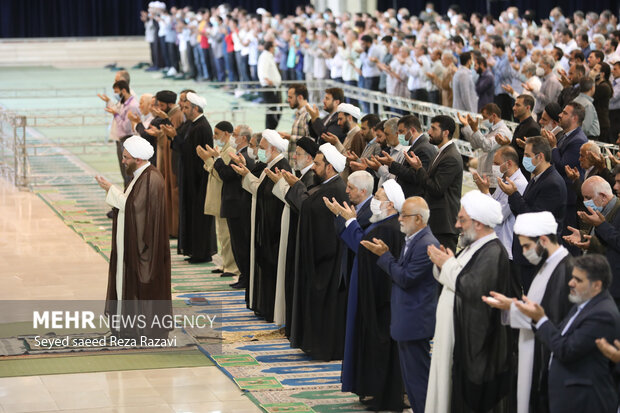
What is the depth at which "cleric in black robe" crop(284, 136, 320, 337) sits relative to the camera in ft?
30.7

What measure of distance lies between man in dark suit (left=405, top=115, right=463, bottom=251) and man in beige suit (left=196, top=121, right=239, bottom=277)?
2296 mm

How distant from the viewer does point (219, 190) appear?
11703mm

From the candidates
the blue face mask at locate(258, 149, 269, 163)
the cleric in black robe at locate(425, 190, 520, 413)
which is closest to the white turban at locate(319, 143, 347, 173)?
the blue face mask at locate(258, 149, 269, 163)

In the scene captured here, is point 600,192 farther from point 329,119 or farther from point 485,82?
point 485,82

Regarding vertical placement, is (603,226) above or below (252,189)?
above

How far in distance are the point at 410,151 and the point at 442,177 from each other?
501 millimetres

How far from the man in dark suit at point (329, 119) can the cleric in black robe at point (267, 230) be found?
7.46ft

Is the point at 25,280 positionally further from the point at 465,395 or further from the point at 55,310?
the point at 465,395

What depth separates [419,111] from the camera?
17.4 metres

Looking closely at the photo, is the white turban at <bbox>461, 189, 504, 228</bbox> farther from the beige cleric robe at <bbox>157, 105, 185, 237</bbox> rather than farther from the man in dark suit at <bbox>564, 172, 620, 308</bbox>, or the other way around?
the beige cleric robe at <bbox>157, 105, 185, 237</bbox>

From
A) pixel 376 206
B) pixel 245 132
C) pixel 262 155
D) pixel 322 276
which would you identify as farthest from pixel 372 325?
pixel 245 132

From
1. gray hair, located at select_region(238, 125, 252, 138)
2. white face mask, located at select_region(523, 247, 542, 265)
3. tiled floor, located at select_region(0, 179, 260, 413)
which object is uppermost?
gray hair, located at select_region(238, 125, 252, 138)

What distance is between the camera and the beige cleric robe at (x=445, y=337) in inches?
258

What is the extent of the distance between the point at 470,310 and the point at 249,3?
115ft
